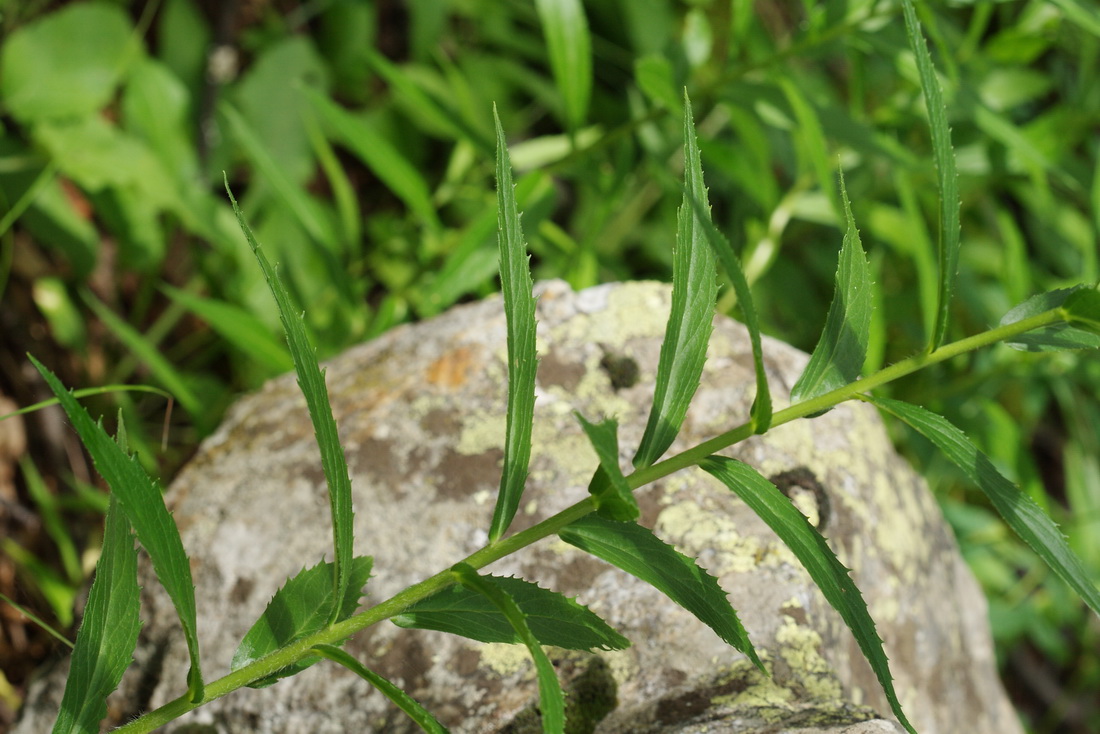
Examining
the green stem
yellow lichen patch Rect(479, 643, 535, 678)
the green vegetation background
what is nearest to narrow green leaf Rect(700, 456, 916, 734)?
the green stem

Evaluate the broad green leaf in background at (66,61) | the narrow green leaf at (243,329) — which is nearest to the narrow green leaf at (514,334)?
the narrow green leaf at (243,329)

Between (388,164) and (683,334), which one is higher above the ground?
(388,164)

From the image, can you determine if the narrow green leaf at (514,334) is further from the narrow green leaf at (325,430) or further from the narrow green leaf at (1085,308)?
the narrow green leaf at (1085,308)

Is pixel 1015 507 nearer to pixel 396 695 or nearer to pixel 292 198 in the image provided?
pixel 396 695

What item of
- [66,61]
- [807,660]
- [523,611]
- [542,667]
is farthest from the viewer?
[66,61]

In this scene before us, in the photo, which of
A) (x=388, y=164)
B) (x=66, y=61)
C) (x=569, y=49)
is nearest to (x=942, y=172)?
(x=569, y=49)

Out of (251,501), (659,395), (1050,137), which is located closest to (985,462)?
(659,395)

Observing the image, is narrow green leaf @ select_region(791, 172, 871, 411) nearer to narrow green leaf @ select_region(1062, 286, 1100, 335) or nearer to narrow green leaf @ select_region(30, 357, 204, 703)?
narrow green leaf @ select_region(1062, 286, 1100, 335)

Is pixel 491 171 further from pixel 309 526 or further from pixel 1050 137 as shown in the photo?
pixel 1050 137
